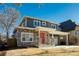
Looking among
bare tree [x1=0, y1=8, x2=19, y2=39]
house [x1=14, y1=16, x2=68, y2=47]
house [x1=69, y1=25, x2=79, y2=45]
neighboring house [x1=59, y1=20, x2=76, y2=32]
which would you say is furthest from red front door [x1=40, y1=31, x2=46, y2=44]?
bare tree [x1=0, y1=8, x2=19, y2=39]

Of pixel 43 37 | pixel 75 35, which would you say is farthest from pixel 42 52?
pixel 75 35

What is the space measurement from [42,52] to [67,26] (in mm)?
1375

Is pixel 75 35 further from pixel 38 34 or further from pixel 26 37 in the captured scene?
pixel 26 37

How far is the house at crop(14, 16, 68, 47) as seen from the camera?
33.2ft

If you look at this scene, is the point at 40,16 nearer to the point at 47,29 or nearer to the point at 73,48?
the point at 47,29

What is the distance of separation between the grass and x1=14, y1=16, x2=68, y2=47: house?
309 millimetres

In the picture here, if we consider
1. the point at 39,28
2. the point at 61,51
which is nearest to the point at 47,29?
the point at 39,28

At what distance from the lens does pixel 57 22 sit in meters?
9.95

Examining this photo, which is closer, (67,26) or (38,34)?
(67,26)

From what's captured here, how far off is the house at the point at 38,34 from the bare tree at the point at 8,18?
0.93 ft

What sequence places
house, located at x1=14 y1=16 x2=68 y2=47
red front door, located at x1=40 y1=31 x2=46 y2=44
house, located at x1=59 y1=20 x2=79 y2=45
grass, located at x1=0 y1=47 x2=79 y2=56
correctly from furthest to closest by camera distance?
red front door, located at x1=40 y1=31 x2=46 y2=44 < house, located at x1=14 y1=16 x2=68 y2=47 < house, located at x1=59 y1=20 x2=79 y2=45 < grass, located at x1=0 y1=47 x2=79 y2=56

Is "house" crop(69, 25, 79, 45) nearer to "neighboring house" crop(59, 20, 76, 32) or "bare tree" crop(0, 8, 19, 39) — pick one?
"neighboring house" crop(59, 20, 76, 32)

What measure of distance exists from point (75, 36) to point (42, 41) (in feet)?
4.02

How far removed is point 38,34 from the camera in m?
10.5
